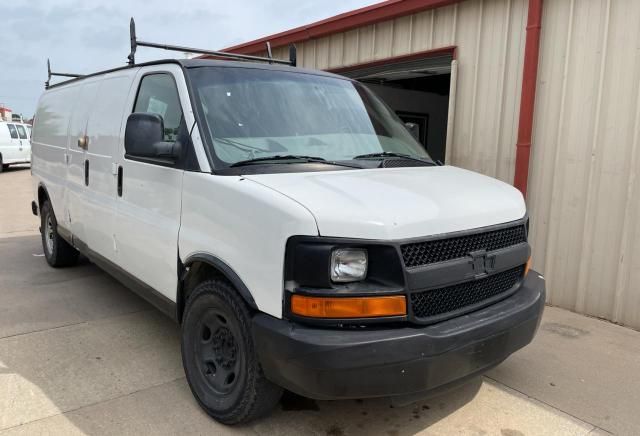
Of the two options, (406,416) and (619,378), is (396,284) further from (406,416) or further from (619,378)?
(619,378)

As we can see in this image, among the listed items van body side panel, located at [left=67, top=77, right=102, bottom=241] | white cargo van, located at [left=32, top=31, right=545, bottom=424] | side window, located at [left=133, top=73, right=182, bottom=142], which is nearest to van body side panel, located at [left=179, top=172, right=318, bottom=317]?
white cargo van, located at [left=32, top=31, right=545, bottom=424]

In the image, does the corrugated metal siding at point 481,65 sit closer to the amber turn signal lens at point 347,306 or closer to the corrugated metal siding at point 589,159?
the corrugated metal siding at point 589,159

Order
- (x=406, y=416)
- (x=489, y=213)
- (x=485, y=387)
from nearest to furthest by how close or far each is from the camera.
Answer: (x=489, y=213) → (x=406, y=416) → (x=485, y=387)

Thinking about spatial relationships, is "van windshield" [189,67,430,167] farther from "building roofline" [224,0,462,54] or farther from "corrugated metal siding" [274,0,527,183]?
"building roofline" [224,0,462,54]

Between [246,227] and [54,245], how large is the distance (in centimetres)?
458

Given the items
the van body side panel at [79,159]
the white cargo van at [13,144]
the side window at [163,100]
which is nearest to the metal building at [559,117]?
the side window at [163,100]

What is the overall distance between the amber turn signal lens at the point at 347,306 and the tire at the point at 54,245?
15.0 feet

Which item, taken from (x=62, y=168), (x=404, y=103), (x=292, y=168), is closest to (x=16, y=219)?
(x=62, y=168)

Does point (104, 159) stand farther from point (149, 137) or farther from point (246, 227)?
point (246, 227)

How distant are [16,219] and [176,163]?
8.88m

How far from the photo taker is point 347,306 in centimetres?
238

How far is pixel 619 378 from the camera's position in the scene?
383cm

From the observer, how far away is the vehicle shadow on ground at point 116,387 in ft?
9.89

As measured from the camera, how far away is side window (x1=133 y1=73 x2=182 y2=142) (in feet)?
11.2
